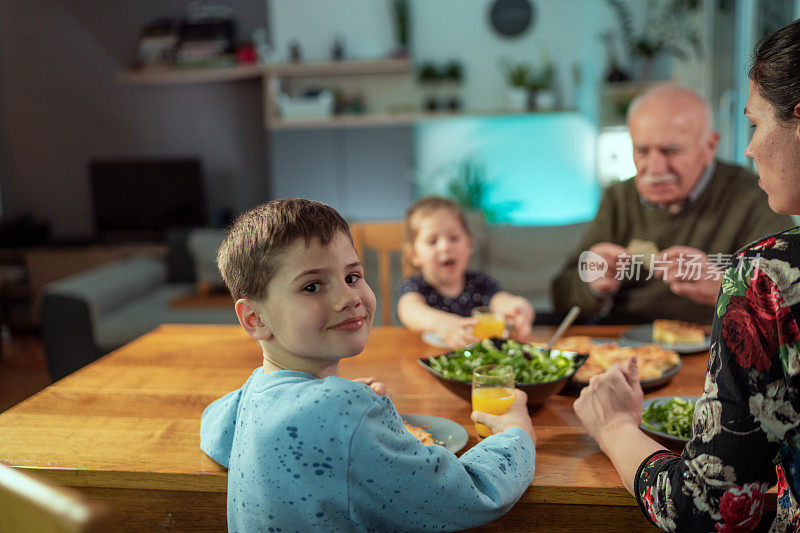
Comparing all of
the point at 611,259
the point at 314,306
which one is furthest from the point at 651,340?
the point at 314,306

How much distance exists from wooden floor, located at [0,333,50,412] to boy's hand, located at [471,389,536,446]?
9.97 ft

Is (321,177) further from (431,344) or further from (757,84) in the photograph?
(757,84)

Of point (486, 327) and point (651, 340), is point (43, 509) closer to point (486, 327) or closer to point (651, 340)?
point (486, 327)

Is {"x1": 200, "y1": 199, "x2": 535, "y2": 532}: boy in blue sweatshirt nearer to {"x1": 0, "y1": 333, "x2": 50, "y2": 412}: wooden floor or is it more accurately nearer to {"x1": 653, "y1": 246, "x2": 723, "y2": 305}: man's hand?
{"x1": 653, "y1": 246, "x2": 723, "y2": 305}: man's hand

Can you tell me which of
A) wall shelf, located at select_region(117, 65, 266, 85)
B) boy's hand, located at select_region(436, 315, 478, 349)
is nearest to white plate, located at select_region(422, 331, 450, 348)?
boy's hand, located at select_region(436, 315, 478, 349)

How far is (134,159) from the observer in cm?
542

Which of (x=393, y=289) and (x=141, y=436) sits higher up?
(x=141, y=436)

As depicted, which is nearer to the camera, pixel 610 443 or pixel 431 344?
pixel 610 443

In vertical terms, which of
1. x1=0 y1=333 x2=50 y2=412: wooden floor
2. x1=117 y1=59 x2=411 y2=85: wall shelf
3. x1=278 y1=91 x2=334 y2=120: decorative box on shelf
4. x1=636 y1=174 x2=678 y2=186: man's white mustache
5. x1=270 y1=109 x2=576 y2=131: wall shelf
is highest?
x1=117 y1=59 x2=411 y2=85: wall shelf

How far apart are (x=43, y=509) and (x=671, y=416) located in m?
0.93

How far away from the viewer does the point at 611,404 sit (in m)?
1.07

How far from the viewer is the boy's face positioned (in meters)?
0.88

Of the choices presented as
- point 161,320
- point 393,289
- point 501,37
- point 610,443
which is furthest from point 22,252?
point 610,443

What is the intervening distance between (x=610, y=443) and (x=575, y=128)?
430 centimetres
